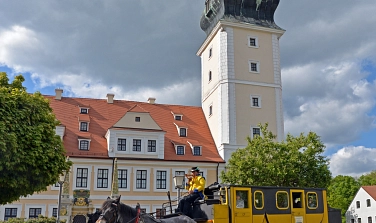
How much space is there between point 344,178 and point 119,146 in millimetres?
44304

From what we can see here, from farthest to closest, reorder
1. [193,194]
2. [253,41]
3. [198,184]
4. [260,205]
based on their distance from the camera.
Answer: [253,41], [260,205], [198,184], [193,194]

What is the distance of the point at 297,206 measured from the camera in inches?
468

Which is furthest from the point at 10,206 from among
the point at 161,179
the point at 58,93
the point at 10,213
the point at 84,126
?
the point at 161,179

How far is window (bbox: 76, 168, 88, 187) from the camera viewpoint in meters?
30.8

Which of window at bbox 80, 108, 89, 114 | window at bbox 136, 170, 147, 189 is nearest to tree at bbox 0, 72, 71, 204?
window at bbox 136, 170, 147, 189

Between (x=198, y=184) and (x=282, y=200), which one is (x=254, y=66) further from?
(x=198, y=184)

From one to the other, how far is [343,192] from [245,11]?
121ft

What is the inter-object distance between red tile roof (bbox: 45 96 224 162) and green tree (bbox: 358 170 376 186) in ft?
132

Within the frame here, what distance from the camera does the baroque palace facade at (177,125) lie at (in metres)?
30.9

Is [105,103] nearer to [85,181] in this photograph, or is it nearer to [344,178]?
[85,181]

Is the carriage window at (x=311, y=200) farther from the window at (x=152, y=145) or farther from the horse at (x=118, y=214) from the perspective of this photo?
the window at (x=152, y=145)

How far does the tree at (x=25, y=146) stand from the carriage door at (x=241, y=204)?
809cm

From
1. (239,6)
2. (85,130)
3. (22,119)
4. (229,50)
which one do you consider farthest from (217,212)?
(239,6)

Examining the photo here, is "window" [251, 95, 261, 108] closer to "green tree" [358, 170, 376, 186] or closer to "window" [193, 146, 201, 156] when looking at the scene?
"window" [193, 146, 201, 156]
